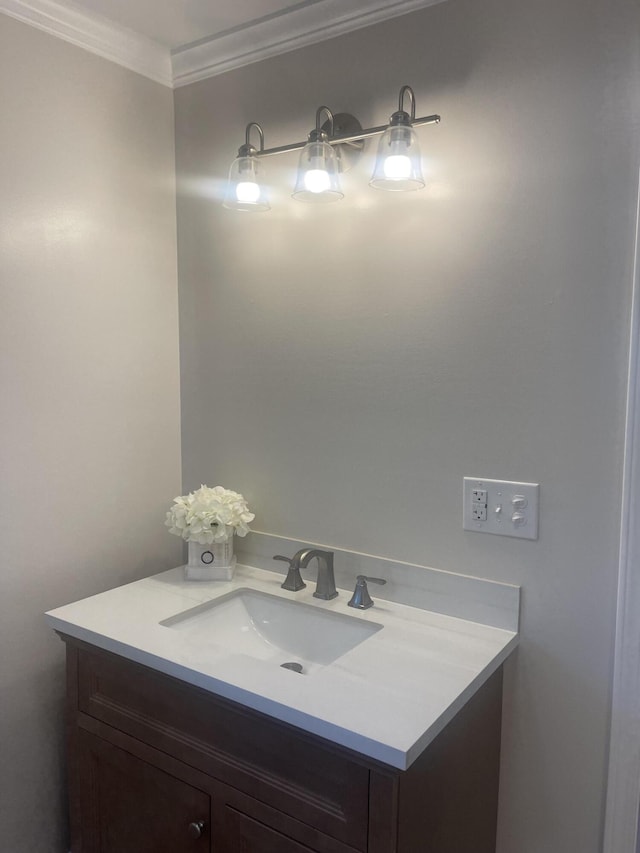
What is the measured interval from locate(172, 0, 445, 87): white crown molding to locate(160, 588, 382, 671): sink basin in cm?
134

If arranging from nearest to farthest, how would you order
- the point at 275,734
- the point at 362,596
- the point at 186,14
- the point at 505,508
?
the point at 275,734
the point at 505,508
the point at 362,596
the point at 186,14

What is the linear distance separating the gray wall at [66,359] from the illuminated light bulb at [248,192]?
1.26 ft

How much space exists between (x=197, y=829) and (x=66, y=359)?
3.58 ft

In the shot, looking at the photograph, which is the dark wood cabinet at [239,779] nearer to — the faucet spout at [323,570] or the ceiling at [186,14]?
the faucet spout at [323,570]

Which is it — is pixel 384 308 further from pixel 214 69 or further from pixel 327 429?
pixel 214 69

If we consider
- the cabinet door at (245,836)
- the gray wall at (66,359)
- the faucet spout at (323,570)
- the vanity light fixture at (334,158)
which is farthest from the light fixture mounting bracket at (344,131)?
the cabinet door at (245,836)

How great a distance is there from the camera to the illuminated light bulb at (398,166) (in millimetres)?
1306

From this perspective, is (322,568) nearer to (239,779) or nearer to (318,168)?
(239,779)

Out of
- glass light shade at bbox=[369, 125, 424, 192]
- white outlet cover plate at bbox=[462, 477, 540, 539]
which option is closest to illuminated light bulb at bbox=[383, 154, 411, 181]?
glass light shade at bbox=[369, 125, 424, 192]

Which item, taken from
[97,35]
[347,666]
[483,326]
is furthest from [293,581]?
[97,35]

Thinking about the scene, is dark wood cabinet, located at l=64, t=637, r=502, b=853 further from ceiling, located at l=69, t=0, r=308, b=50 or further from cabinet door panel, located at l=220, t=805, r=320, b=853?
ceiling, located at l=69, t=0, r=308, b=50

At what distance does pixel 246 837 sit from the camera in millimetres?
1163

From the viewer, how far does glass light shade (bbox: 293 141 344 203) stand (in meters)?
1.38

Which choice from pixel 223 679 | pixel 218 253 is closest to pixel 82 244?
pixel 218 253
